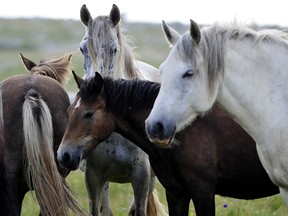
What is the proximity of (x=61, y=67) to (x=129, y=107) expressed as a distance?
1909 mm

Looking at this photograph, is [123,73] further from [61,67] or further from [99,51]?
[61,67]

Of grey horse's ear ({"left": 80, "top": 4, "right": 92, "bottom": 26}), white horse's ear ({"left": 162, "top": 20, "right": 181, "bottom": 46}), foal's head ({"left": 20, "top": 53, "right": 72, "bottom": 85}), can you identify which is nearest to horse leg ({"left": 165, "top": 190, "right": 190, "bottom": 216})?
white horse's ear ({"left": 162, "top": 20, "right": 181, "bottom": 46})

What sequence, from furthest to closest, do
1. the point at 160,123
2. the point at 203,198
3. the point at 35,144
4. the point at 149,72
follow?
the point at 149,72
the point at 35,144
the point at 203,198
the point at 160,123

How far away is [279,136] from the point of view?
5988 millimetres

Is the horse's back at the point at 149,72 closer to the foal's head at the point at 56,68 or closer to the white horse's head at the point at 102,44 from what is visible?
the foal's head at the point at 56,68

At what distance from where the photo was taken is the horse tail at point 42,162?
7012mm

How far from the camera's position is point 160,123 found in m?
5.81

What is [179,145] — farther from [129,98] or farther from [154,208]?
[154,208]

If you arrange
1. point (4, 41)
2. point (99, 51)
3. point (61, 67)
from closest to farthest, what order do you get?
point (99, 51) → point (61, 67) → point (4, 41)

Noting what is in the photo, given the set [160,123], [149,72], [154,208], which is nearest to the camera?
[160,123]

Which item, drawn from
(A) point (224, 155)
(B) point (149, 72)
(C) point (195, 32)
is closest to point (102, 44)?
(B) point (149, 72)

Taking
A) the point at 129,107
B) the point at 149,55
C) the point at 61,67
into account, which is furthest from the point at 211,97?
the point at 149,55

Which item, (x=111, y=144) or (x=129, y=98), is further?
(x=111, y=144)

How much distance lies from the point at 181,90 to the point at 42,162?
1830mm
